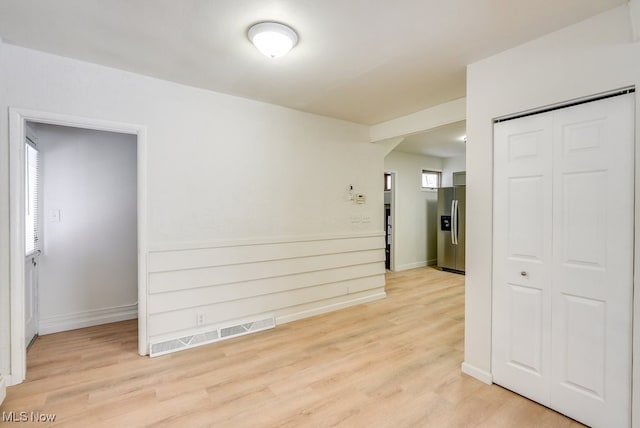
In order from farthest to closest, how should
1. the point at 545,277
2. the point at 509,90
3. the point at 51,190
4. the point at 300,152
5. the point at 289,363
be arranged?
the point at 300,152, the point at 51,190, the point at 289,363, the point at 509,90, the point at 545,277

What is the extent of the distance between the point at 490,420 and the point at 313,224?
266cm

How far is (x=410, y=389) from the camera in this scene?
2363 millimetres

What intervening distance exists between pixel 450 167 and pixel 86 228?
7540mm

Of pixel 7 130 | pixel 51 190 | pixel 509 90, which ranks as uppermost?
pixel 509 90

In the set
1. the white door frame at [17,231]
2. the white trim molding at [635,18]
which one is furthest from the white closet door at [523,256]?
the white door frame at [17,231]

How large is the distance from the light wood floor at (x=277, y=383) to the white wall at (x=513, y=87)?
0.44 m

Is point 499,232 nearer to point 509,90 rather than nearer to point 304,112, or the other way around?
point 509,90

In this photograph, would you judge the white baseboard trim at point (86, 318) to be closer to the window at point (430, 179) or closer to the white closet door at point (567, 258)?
the white closet door at point (567, 258)

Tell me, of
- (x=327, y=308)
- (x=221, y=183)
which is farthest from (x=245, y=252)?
(x=327, y=308)

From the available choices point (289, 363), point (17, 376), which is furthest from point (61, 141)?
point (289, 363)

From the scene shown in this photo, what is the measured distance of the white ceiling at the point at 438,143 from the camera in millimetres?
5211

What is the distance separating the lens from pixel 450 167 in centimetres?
775

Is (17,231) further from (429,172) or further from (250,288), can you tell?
(429,172)

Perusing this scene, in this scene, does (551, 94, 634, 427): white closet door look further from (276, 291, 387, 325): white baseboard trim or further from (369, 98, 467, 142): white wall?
(276, 291, 387, 325): white baseboard trim
